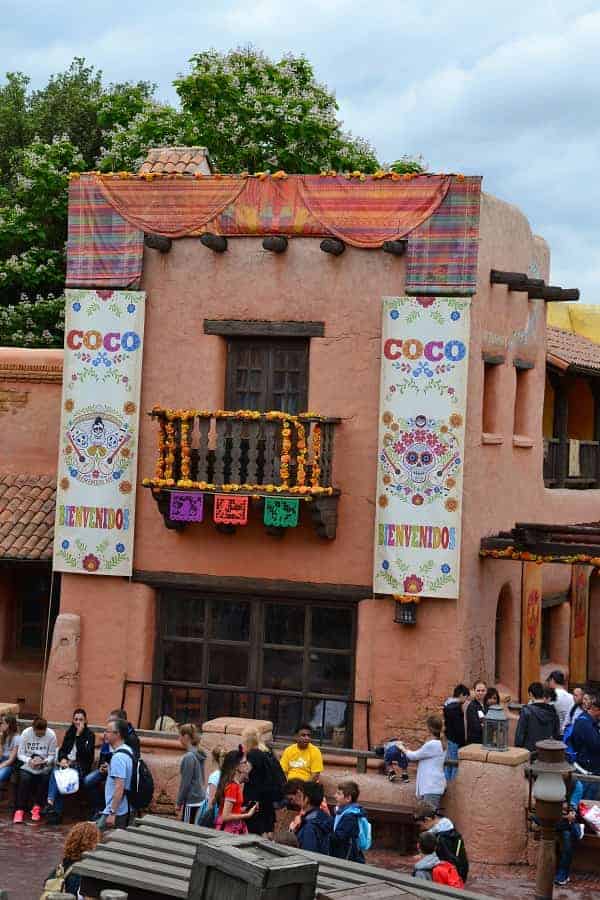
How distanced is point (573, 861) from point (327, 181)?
9182 mm

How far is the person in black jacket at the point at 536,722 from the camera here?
18.5m

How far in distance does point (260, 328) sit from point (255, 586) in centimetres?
343

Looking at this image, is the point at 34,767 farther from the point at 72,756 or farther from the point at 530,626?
the point at 530,626

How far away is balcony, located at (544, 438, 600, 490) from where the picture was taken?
27.0m

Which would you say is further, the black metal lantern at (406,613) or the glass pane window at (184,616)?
the glass pane window at (184,616)

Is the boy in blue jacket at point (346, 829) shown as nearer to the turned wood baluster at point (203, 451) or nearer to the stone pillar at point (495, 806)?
the stone pillar at point (495, 806)

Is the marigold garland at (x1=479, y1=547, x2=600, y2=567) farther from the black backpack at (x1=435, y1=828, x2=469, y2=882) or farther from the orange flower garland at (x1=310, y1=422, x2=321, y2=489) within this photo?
the black backpack at (x1=435, y1=828, x2=469, y2=882)

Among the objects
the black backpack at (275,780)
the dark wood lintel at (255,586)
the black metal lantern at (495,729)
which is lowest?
the black backpack at (275,780)

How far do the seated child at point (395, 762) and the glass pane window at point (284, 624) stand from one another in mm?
2823

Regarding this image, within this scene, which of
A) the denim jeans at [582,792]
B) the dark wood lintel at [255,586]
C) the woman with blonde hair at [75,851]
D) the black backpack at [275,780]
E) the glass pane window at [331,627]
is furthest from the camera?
the glass pane window at [331,627]

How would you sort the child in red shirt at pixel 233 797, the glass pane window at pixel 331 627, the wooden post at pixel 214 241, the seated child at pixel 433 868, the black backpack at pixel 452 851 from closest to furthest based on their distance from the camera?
1. the seated child at pixel 433 868
2. the black backpack at pixel 452 851
3. the child in red shirt at pixel 233 797
4. the glass pane window at pixel 331 627
5. the wooden post at pixel 214 241

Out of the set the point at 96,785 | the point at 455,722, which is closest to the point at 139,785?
the point at 96,785

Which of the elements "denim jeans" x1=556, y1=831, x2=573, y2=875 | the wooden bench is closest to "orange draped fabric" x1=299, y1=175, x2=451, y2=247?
"denim jeans" x1=556, y1=831, x2=573, y2=875

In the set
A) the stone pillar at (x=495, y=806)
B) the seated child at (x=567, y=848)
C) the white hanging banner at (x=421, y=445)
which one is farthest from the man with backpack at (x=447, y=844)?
the white hanging banner at (x=421, y=445)
